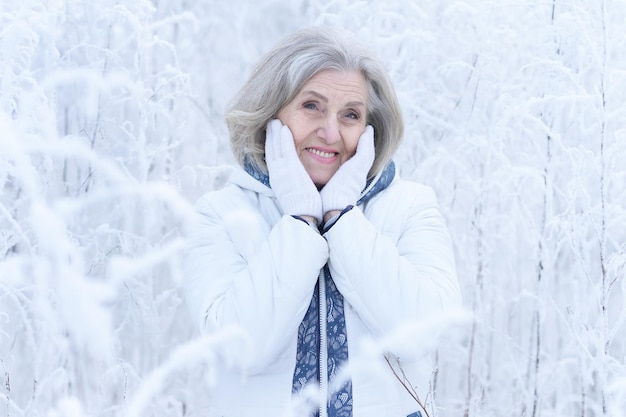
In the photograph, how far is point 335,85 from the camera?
1.80m

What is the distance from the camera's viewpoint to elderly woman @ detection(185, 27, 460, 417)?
5.04 ft

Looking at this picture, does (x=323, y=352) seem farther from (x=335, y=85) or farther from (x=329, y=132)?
(x=335, y=85)

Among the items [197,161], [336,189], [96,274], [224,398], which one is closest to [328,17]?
[197,161]

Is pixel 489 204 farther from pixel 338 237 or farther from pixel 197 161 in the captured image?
pixel 197 161

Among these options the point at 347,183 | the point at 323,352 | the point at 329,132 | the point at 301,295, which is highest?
the point at 329,132

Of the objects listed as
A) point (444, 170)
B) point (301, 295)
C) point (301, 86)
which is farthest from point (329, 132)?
point (444, 170)

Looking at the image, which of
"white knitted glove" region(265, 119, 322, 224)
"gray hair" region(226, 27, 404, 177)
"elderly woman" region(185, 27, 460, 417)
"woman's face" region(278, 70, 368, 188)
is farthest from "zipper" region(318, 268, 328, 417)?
"gray hair" region(226, 27, 404, 177)

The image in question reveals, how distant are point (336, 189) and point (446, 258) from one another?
33 centimetres

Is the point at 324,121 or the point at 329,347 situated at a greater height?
the point at 324,121

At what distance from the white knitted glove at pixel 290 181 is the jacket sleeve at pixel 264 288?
0.09m

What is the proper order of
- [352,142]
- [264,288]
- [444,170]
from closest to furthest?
[264,288] → [352,142] → [444,170]

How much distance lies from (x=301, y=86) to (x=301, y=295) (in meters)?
0.58

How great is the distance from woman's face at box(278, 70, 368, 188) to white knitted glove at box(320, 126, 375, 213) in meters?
0.05

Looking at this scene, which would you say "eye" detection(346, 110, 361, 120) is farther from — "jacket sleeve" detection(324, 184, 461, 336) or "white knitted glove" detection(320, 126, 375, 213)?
"jacket sleeve" detection(324, 184, 461, 336)
